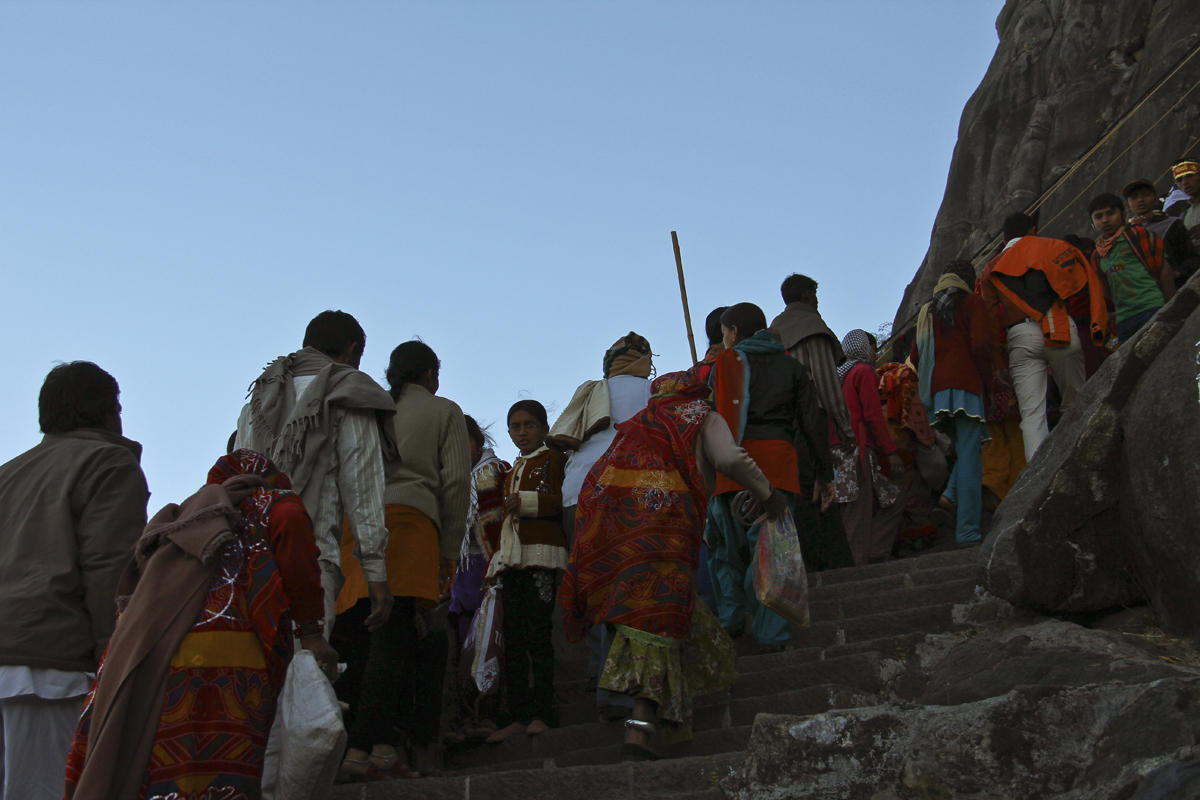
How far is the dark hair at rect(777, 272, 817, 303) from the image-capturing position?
31.8 feet

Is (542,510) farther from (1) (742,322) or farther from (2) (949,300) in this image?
(2) (949,300)

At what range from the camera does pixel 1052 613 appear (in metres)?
6.49

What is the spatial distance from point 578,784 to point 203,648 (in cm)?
181

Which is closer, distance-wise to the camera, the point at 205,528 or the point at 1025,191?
the point at 205,528

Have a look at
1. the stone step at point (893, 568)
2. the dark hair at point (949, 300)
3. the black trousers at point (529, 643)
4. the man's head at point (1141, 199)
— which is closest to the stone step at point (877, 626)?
the stone step at point (893, 568)

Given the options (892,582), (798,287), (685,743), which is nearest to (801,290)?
(798,287)

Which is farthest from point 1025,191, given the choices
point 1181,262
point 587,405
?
point 587,405

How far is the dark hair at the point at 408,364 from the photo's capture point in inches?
276

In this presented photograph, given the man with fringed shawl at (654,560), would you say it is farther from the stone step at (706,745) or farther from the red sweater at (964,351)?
the red sweater at (964,351)

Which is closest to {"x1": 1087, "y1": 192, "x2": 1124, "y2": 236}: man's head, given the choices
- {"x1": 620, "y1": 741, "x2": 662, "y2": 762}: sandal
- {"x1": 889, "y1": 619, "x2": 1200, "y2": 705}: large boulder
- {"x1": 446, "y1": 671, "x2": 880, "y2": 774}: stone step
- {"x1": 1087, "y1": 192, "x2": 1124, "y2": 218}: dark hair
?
{"x1": 1087, "y1": 192, "x2": 1124, "y2": 218}: dark hair

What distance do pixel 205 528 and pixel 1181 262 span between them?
24.7 feet

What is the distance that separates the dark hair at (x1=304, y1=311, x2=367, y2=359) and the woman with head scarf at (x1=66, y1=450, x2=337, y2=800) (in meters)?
1.64

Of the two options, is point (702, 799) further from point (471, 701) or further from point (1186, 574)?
point (471, 701)

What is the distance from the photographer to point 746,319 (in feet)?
27.7
